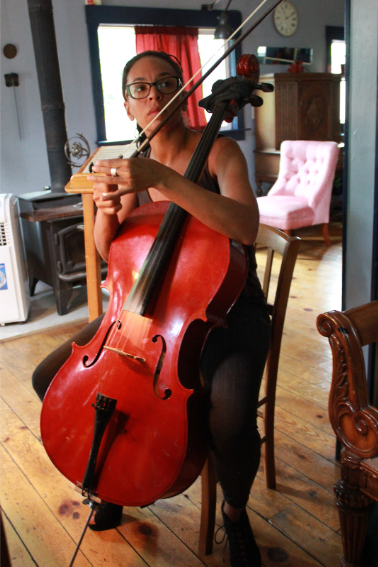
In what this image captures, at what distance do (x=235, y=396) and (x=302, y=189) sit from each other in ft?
11.9

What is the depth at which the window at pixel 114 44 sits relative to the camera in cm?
436

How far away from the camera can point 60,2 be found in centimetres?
415

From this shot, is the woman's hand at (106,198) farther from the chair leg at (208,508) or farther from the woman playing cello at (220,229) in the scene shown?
the chair leg at (208,508)

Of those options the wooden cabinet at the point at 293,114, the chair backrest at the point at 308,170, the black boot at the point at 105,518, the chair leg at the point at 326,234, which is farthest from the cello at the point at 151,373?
the wooden cabinet at the point at 293,114

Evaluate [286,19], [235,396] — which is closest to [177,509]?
[235,396]

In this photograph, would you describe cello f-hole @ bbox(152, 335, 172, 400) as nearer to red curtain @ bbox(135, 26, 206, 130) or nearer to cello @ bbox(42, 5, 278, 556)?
cello @ bbox(42, 5, 278, 556)

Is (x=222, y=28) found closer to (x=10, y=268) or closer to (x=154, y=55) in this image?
(x=10, y=268)

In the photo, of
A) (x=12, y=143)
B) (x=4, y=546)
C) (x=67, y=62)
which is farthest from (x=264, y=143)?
(x=4, y=546)

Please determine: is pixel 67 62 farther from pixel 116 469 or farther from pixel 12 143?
pixel 116 469

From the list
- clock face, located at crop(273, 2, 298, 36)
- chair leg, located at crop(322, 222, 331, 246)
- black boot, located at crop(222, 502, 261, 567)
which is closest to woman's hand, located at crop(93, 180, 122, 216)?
black boot, located at crop(222, 502, 261, 567)

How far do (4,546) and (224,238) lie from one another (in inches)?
28.3

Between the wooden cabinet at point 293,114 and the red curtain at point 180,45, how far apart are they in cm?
73

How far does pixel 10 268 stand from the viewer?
3.02 metres

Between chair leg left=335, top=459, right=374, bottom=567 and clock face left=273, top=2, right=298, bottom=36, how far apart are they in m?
5.47
